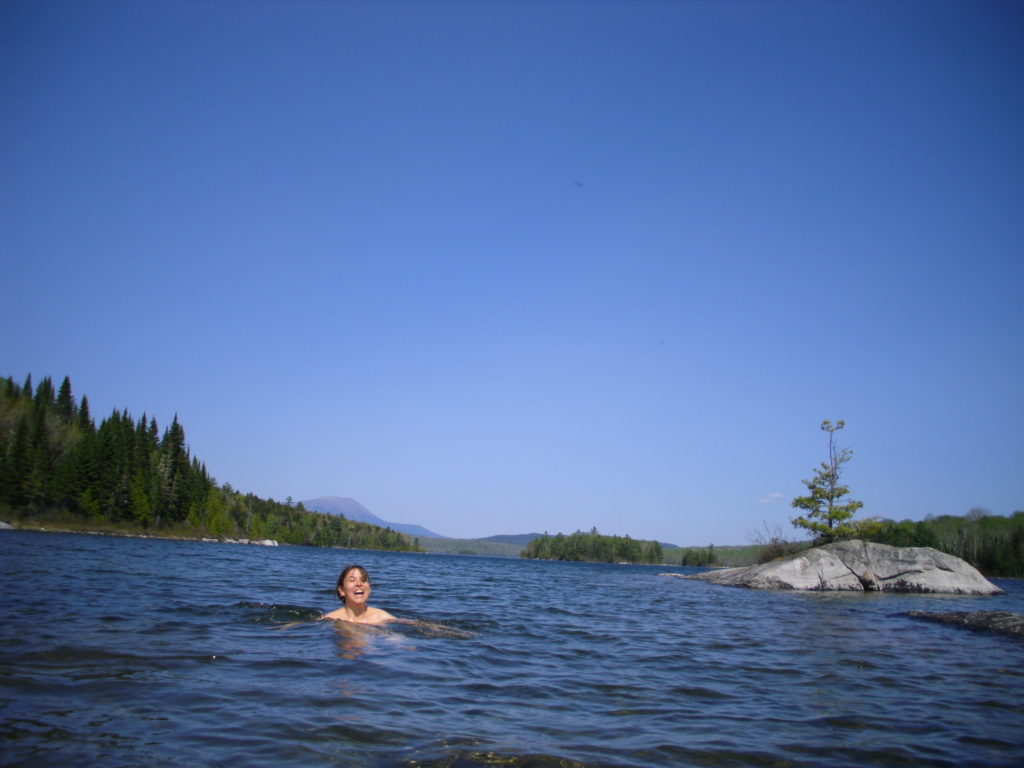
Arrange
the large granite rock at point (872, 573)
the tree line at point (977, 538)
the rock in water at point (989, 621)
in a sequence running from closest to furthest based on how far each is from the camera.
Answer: the rock in water at point (989, 621)
the large granite rock at point (872, 573)
the tree line at point (977, 538)

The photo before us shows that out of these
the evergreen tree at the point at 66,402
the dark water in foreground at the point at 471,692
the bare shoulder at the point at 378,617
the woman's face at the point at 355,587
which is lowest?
the bare shoulder at the point at 378,617

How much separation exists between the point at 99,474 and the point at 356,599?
102m

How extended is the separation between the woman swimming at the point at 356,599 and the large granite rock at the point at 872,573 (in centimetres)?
2556

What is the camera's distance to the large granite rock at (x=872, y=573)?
31047 millimetres

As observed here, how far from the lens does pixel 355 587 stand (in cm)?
1102

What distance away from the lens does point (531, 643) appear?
35.2 feet

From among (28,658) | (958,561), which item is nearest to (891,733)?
(28,658)

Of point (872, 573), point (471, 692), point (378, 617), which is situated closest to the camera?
point (471, 692)

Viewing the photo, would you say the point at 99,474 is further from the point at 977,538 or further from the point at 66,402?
the point at 977,538

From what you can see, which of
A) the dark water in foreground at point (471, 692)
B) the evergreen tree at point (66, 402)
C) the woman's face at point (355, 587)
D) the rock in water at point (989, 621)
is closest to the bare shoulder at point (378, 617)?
the woman's face at point (355, 587)

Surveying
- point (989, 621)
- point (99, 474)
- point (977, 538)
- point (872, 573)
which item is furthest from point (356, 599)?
point (977, 538)

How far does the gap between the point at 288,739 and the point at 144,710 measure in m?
1.55

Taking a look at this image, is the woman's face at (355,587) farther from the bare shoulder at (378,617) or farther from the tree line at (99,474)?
the tree line at (99,474)

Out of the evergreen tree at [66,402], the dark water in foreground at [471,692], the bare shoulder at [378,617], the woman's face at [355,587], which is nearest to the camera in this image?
the dark water in foreground at [471,692]
